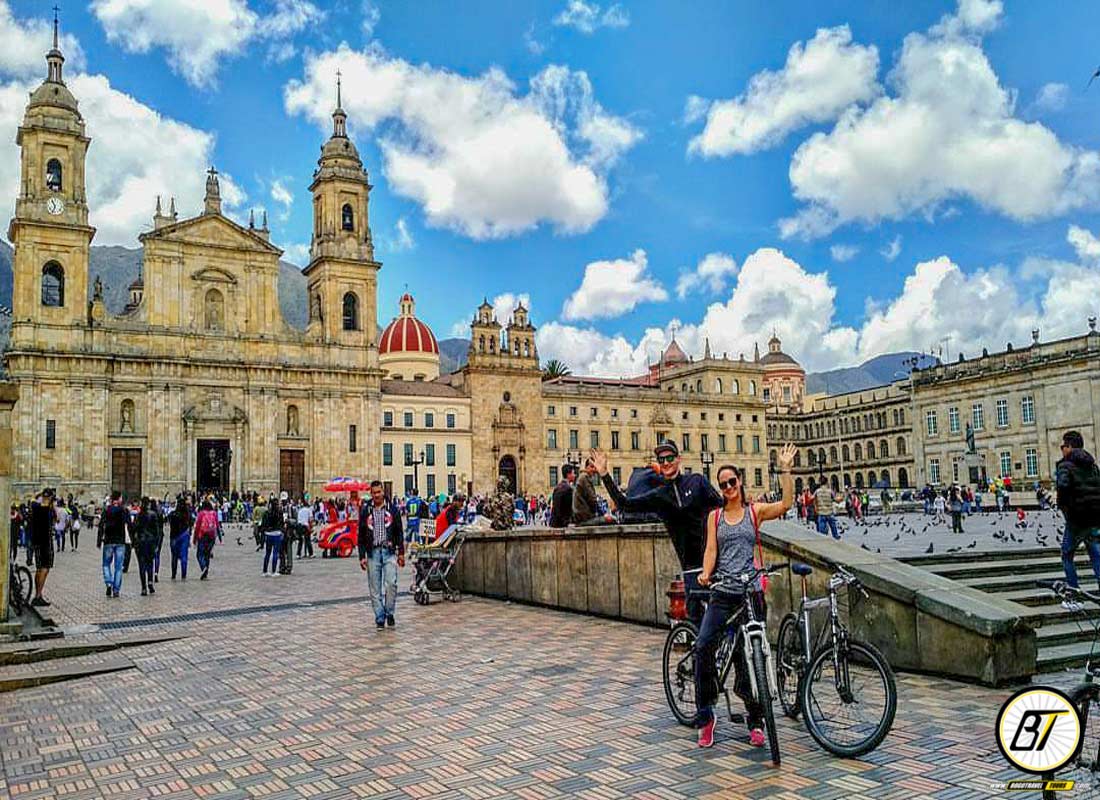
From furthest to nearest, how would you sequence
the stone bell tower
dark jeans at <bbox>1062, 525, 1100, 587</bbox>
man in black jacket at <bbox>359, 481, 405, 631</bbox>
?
the stone bell tower → man in black jacket at <bbox>359, 481, 405, 631</bbox> → dark jeans at <bbox>1062, 525, 1100, 587</bbox>

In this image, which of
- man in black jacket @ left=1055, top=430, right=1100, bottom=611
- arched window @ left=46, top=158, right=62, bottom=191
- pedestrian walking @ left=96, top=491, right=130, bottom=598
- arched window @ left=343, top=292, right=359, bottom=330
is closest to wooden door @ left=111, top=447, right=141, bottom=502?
arched window @ left=46, top=158, right=62, bottom=191

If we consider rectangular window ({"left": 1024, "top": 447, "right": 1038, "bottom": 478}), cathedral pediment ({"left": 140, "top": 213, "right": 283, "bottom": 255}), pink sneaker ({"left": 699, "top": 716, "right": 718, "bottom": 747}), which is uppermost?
cathedral pediment ({"left": 140, "top": 213, "right": 283, "bottom": 255})

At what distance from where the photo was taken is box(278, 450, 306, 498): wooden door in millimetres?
54875

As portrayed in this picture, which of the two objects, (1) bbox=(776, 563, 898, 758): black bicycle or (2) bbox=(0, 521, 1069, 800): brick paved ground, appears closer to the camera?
(2) bbox=(0, 521, 1069, 800): brick paved ground

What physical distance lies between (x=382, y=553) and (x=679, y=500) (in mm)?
5691

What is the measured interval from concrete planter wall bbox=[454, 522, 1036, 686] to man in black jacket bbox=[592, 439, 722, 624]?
1819 millimetres

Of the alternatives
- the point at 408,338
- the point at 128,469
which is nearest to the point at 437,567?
the point at 128,469

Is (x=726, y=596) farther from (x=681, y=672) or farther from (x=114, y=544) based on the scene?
(x=114, y=544)

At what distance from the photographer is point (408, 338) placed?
7869 centimetres

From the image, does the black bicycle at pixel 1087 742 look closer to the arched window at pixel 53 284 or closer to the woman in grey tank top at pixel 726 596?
the woman in grey tank top at pixel 726 596

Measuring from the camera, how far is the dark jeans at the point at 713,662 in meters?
5.71

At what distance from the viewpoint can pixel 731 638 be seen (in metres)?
5.86

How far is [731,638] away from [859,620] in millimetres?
2866

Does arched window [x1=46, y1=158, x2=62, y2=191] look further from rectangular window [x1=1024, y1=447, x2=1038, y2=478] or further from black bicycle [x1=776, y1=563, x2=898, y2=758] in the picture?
rectangular window [x1=1024, y1=447, x2=1038, y2=478]
